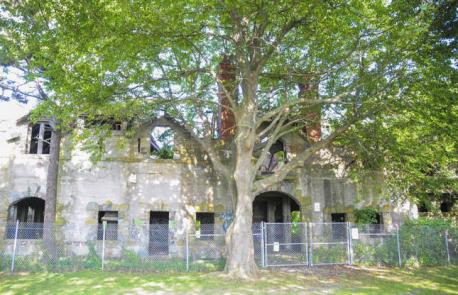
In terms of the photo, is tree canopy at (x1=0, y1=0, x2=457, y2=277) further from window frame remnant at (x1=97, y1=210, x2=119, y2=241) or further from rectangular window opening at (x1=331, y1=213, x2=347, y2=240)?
window frame remnant at (x1=97, y1=210, x2=119, y2=241)

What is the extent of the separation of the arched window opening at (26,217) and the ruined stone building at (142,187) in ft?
0.42

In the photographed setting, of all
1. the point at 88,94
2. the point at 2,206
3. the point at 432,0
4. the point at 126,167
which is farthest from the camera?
the point at 126,167

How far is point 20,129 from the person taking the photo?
1653 centimetres

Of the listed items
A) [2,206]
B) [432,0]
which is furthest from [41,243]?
[432,0]

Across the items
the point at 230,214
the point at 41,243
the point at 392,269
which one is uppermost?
the point at 230,214

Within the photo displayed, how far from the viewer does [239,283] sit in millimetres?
11320

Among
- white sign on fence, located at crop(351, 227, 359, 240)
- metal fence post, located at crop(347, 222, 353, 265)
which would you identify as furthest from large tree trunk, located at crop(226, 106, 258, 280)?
white sign on fence, located at crop(351, 227, 359, 240)

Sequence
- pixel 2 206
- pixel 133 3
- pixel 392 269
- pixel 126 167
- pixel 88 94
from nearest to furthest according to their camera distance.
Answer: pixel 133 3
pixel 88 94
pixel 392 269
pixel 2 206
pixel 126 167

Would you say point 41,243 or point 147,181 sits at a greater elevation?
point 147,181

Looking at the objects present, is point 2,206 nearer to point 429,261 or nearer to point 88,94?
point 88,94

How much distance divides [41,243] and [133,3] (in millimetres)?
11188

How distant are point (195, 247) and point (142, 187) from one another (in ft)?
12.2

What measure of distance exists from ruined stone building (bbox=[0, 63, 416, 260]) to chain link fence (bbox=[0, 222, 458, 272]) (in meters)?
0.16

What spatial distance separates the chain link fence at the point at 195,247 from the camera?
1474cm
